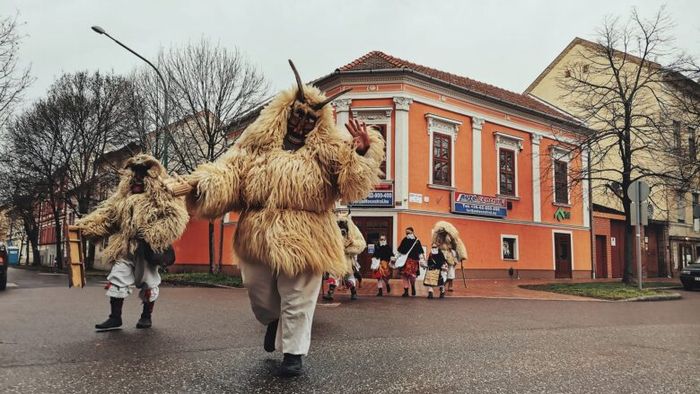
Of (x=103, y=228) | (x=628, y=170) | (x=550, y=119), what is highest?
(x=550, y=119)

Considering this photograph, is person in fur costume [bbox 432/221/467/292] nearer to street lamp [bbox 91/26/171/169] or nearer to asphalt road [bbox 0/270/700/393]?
asphalt road [bbox 0/270/700/393]

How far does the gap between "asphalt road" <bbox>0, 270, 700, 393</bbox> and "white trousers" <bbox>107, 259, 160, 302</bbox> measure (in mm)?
399

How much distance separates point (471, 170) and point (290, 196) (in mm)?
20893

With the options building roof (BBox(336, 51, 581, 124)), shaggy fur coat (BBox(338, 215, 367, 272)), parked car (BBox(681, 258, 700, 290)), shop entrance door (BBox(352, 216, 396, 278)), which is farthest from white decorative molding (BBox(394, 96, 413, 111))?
shaggy fur coat (BBox(338, 215, 367, 272))

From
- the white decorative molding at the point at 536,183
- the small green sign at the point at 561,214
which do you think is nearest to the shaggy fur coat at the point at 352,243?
the white decorative molding at the point at 536,183

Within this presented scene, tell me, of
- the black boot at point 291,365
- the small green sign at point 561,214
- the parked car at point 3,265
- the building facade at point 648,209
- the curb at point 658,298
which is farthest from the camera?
the building facade at point 648,209

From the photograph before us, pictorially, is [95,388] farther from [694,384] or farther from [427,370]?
[694,384]

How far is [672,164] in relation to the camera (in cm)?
2386

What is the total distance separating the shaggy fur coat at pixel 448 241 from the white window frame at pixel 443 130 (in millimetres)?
8310

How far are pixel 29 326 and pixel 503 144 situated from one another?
882 inches

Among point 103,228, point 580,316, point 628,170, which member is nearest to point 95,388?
point 103,228

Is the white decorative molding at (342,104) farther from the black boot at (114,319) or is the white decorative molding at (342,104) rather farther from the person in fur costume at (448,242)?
the black boot at (114,319)

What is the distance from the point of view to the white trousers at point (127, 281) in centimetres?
598

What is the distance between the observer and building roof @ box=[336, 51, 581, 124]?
73.6ft
